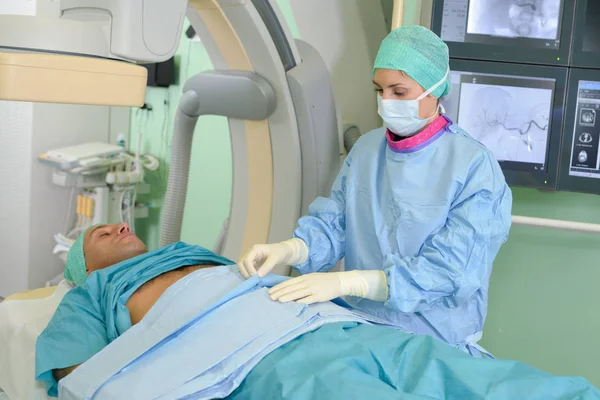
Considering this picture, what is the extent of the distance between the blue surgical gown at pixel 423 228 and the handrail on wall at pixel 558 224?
47cm

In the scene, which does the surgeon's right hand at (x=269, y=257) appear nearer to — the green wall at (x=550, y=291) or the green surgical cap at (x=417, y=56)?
the green surgical cap at (x=417, y=56)

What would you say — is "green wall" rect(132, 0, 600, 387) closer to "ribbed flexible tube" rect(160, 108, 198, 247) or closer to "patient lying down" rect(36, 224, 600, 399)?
"ribbed flexible tube" rect(160, 108, 198, 247)

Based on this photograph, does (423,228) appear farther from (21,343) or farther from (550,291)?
(21,343)

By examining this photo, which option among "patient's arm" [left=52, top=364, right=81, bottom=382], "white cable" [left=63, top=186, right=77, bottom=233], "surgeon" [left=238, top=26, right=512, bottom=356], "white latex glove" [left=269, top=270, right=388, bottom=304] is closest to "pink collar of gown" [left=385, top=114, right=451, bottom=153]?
"surgeon" [left=238, top=26, right=512, bottom=356]

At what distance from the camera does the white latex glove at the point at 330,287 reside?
1.54m

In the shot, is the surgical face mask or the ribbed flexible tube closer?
the surgical face mask

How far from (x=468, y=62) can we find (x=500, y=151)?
0.30m

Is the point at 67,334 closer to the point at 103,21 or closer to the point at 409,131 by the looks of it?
the point at 103,21

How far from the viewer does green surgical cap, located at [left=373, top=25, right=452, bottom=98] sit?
1686 mm

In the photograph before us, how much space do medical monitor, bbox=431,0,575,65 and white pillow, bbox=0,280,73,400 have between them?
1.48 metres

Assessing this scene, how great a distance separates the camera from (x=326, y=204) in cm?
188

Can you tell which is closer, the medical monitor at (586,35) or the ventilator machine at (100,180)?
the medical monitor at (586,35)

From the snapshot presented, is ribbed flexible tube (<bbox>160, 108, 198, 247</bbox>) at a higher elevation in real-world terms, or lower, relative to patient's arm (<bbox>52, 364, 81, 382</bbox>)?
higher

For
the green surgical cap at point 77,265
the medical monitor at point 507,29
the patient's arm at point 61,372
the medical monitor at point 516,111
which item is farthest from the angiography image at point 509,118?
the patient's arm at point 61,372
